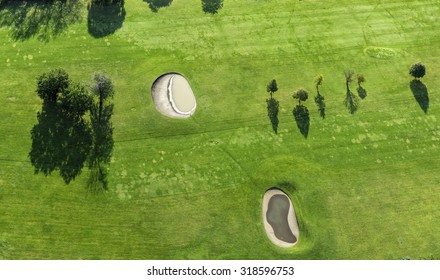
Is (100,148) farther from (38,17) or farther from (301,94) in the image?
(301,94)

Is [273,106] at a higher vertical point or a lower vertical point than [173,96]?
lower

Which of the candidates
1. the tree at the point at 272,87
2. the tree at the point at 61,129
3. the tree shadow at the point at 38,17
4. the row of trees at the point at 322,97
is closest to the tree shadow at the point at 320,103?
the row of trees at the point at 322,97

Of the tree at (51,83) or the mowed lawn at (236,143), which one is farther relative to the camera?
the tree at (51,83)

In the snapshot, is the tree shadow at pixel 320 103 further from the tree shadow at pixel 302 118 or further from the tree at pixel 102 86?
the tree at pixel 102 86

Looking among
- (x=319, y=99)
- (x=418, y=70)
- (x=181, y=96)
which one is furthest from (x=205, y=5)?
(x=418, y=70)

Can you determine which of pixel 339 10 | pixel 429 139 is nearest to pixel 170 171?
pixel 429 139
